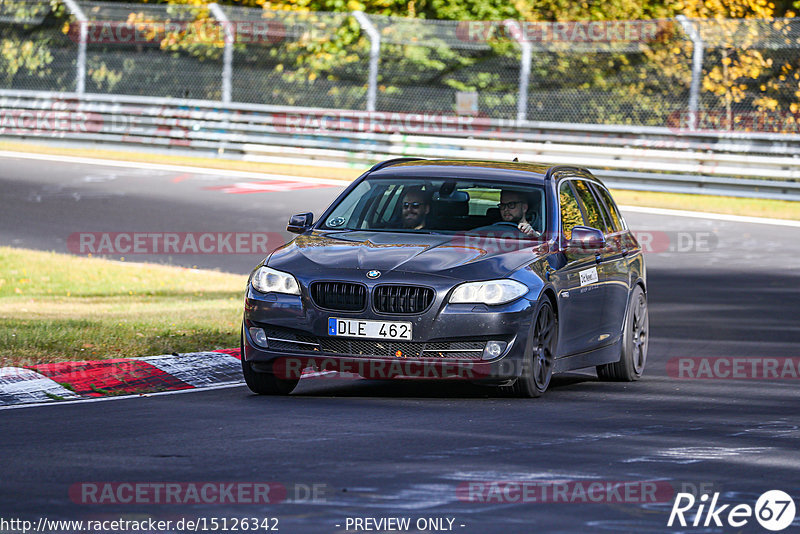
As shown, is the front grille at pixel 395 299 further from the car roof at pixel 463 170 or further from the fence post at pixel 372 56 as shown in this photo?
the fence post at pixel 372 56

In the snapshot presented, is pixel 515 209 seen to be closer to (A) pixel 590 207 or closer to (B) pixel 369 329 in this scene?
(A) pixel 590 207

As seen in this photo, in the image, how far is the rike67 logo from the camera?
19.5 feet

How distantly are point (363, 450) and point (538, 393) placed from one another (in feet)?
8.16

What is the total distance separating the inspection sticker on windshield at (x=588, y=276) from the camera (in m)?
10.3

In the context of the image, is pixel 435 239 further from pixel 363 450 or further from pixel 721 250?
pixel 721 250

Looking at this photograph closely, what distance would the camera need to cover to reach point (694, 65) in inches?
1018

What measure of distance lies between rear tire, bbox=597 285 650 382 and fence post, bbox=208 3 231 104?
19330 mm

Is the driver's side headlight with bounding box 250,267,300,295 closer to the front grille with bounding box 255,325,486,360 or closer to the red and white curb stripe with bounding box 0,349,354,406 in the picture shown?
the front grille with bounding box 255,325,486,360

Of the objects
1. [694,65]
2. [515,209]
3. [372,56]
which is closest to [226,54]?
[372,56]

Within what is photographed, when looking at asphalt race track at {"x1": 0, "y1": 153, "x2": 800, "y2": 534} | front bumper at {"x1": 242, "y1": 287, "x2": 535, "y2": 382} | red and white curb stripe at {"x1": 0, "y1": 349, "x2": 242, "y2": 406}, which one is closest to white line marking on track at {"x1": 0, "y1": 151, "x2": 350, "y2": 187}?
asphalt race track at {"x1": 0, "y1": 153, "x2": 800, "y2": 534}

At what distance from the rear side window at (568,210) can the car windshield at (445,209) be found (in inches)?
8.1

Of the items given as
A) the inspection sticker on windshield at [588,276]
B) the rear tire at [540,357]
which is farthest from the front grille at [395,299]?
the inspection sticker on windshield at [588,276]

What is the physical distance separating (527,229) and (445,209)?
59cm

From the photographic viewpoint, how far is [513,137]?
27953 millimetres
